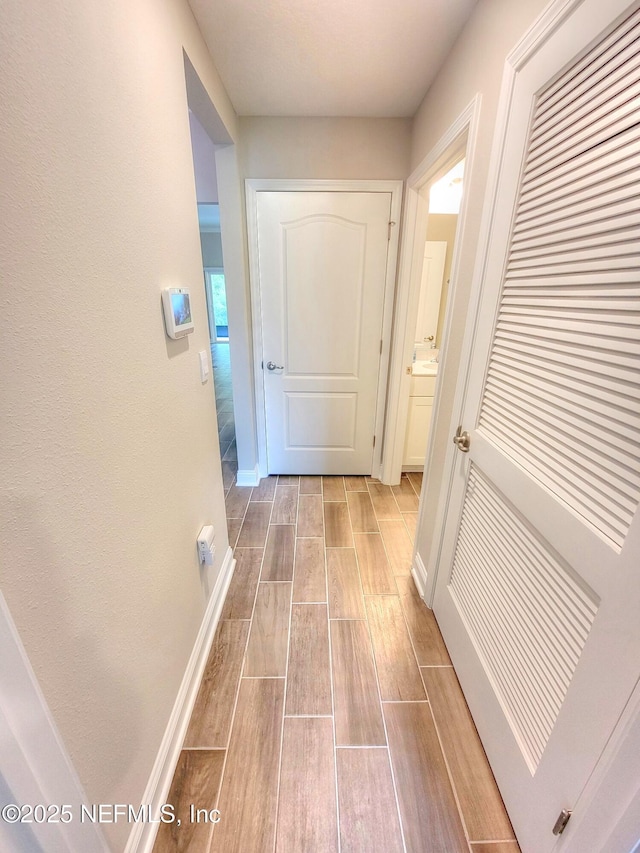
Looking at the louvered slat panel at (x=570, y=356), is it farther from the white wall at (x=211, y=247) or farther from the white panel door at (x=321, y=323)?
the white wall at (x=211, y=247)

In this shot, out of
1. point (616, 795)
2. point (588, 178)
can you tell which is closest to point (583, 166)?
point (588, 178)

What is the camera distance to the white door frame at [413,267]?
126 centimetres

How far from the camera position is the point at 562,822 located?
729mm

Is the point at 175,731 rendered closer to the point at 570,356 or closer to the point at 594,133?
the point at 570,356

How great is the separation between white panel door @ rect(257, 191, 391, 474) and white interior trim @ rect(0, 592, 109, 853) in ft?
6.84

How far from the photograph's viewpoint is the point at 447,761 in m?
1.06

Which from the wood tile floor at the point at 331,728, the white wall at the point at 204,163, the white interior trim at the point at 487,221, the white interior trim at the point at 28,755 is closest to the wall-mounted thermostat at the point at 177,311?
the white interior trim at the point at 28,755

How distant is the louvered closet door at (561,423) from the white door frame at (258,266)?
47.8 inches

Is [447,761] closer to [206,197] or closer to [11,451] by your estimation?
[11,451]

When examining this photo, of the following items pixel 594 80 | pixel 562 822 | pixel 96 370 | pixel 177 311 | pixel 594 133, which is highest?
pixel 594 80

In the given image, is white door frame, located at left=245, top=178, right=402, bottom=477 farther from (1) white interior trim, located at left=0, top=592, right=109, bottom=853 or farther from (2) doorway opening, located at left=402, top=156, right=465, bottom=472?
(1) white interior trim, located at left=0, top=592, right=109, bottom=853

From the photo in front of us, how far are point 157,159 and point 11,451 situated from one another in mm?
908

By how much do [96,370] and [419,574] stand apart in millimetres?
1672

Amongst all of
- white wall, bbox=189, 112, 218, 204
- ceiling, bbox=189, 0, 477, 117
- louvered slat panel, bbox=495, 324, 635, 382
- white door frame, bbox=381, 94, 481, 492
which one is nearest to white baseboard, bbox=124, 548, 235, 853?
white door frame, bbox=381, 94, 481, 492
